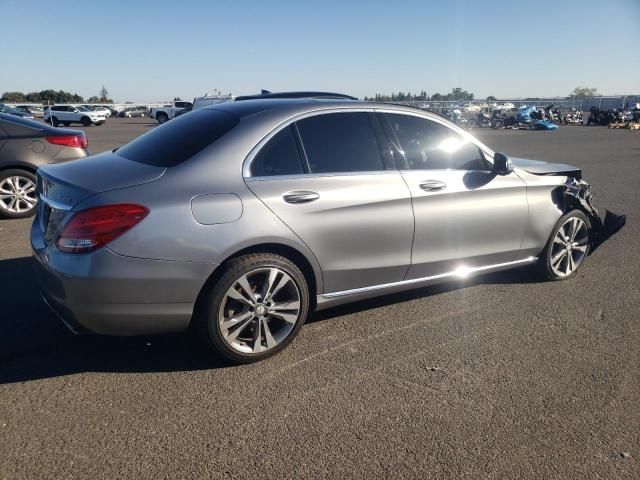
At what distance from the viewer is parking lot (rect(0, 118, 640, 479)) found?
2457 mm

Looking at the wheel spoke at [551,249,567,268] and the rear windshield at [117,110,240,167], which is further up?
the rear windshield at [117,110,240,167]

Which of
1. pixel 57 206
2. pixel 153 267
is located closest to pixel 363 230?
pixel 153 267

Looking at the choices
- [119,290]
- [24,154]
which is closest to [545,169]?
[119,290]

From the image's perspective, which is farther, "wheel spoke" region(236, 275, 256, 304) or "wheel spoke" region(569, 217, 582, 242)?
"wheel spoke" region(569, 217, 582, 242)

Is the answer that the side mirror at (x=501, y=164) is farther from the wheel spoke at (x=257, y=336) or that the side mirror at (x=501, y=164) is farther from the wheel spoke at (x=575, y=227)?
the wheel spoke at (x=257, y=336)

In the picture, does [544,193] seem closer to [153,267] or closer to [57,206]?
[153,267]

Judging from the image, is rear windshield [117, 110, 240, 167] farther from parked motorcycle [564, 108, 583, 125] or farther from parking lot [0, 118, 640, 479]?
parked motorcycle [564, 108, 583, 125]

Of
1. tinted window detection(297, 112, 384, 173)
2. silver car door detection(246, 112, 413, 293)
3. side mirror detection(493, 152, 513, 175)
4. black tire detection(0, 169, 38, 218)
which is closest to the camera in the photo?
silver car door detection(246, 112, 413, 293)

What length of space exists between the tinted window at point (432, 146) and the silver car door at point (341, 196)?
0.80 feet

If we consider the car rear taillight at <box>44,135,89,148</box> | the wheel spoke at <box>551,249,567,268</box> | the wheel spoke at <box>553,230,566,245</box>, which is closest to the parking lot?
the wheel spoke at <box>551,249,567,268</box>

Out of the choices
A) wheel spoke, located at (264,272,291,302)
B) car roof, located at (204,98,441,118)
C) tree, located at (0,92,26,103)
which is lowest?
wheel spoke, located at (264,272,291,302)

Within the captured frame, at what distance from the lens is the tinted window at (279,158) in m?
3.30

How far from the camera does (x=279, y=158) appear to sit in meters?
3.39

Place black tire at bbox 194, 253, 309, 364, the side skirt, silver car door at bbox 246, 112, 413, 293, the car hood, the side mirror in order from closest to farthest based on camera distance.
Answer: black tire at bbox 194, 253, 309, 364
silver car door at bbox 246, 112, 413, 293
the side skirt
the side mirror
the car hood
